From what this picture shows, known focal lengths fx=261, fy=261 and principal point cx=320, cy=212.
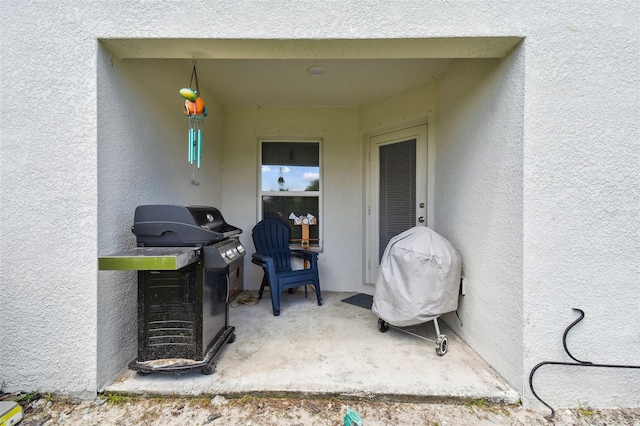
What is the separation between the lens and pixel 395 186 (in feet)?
10.3

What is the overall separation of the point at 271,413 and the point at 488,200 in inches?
73.4

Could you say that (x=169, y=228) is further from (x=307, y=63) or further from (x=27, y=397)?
(x=307, y=63)

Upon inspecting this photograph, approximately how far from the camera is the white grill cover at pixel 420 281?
1.92m

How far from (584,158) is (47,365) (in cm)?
328

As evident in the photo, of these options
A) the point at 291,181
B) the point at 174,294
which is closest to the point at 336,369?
the point at 174,294

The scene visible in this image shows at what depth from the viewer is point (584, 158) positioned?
144 cm

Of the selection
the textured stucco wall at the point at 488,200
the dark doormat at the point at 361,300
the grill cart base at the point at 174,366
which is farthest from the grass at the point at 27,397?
the textured stucco wall at the point at 488,200

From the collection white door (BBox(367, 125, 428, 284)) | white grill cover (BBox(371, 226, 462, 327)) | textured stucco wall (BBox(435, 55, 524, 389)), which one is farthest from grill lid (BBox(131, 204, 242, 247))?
white door (BBox(367, 125, 428, 284))

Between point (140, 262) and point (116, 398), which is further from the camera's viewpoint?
point (116, 398)

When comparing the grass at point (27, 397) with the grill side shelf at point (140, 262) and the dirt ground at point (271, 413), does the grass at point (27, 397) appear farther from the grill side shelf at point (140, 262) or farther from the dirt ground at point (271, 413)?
the grill side shelf at point (140, 262)

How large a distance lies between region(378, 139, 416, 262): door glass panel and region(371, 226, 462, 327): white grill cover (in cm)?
97

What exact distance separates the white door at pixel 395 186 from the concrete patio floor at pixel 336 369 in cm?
110

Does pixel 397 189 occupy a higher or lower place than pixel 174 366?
higher

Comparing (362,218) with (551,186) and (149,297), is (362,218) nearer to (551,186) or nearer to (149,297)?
(551,186)
